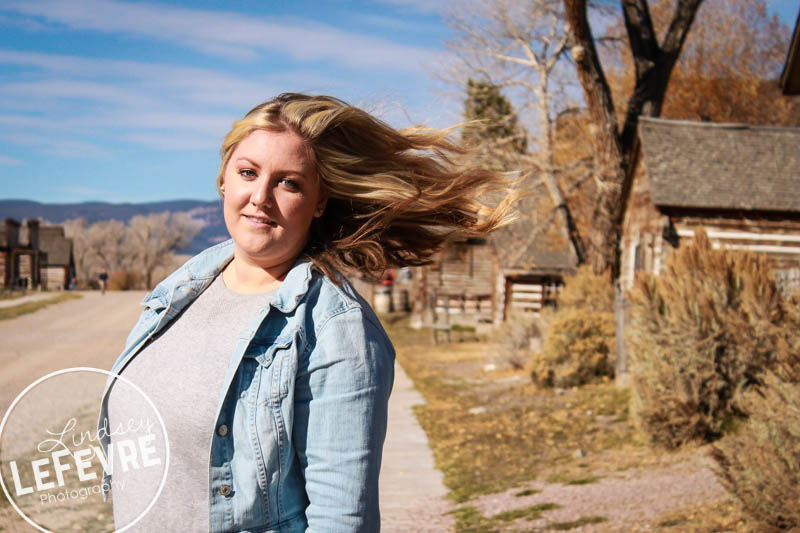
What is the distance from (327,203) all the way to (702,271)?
22.7ft

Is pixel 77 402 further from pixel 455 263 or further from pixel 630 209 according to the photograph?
pixel 455 263

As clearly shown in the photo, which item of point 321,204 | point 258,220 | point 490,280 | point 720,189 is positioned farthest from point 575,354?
point 490,280

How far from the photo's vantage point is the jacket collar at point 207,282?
85.5 inches

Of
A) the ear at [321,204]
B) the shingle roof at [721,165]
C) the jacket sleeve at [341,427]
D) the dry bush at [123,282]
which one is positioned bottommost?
the dry bush at [123,282]

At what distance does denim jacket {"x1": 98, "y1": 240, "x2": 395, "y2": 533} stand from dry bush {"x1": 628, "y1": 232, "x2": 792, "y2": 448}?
637cm

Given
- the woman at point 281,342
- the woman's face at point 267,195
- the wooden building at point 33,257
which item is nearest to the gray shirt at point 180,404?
the woman at point 281,342

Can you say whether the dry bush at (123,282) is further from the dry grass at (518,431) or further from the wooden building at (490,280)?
the dry grass at (518,431)

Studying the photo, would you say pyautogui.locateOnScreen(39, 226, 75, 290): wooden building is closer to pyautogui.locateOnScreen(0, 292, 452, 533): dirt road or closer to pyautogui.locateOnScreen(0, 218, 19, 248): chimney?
pyautogui.locateOnScreen(0, 218, 19, 248): chimney

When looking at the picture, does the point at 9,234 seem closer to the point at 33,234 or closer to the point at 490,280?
the point at 33,234

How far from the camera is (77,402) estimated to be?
280cm

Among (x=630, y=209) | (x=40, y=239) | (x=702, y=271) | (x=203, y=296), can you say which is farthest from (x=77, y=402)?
(x=40, y=239)

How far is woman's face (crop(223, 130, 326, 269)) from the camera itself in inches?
89.9

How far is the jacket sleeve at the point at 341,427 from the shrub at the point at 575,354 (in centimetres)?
1050

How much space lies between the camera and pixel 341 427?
1977mm
